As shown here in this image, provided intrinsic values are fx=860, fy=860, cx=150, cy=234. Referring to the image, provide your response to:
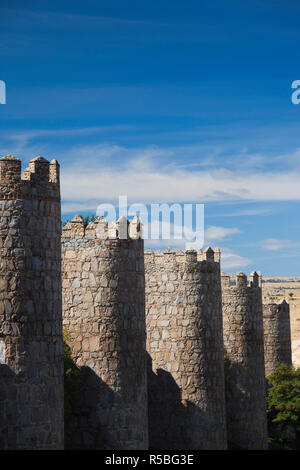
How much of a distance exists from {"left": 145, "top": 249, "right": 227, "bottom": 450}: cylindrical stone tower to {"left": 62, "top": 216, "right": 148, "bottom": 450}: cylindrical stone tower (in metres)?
4.86

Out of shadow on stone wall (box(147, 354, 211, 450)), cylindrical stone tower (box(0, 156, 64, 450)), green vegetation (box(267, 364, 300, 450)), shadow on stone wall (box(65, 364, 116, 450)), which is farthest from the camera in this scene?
green vegetation (box(267, 364, 300, 450))

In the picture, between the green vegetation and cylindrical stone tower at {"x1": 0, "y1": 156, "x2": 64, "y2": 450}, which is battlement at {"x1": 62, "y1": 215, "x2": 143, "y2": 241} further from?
the green vegetation

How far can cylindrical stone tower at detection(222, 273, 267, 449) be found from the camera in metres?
29.8

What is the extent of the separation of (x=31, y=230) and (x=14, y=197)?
693mm

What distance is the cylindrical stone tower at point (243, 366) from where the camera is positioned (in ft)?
97.8

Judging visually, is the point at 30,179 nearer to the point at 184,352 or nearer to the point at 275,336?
Result: the point at 184,352

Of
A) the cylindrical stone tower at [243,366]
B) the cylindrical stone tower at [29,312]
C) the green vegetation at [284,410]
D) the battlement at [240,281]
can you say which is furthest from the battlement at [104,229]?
the green vegetation at [284,410]

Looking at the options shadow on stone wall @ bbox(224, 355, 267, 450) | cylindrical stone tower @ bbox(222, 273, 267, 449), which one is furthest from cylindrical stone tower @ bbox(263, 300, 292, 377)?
shadow on stone wall @ bbox(224, 355, 267, 450)

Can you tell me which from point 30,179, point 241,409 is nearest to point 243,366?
point 241,409

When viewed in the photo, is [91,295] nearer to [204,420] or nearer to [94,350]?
[94,350]

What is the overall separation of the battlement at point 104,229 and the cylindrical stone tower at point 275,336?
18.3 meters

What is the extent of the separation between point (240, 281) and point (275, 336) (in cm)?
788

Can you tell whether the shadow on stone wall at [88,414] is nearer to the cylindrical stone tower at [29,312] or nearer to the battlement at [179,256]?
the cylindrical stone tower at [29,312]
